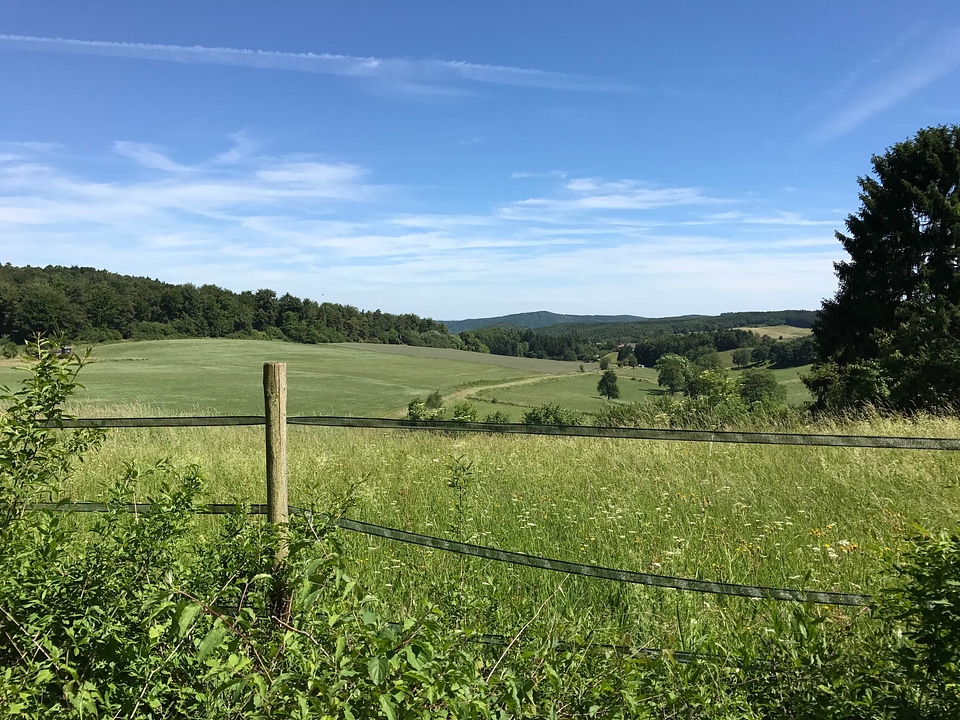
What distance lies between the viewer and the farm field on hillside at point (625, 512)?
334cm

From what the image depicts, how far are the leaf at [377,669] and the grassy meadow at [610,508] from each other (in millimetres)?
369

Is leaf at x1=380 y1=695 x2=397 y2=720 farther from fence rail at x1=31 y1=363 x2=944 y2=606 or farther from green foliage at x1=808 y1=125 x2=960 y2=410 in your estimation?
green foliage at x1=808 y1=125 x2=960 y2=410

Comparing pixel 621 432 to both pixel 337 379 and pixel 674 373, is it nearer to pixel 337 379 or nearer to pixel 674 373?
pixel 674 373

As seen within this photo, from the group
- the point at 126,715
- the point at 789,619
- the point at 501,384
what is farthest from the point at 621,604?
the point at 501,384

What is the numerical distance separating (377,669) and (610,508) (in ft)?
11.8

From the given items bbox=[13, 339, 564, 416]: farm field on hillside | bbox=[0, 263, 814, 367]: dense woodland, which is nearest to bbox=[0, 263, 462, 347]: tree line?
bbox=[0, 263, 814, 367]: dense woodland

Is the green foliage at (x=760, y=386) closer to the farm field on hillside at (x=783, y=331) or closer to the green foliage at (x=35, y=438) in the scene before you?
the green foliage at (x=35, y=438)

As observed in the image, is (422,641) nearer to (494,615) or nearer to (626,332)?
(494,615)

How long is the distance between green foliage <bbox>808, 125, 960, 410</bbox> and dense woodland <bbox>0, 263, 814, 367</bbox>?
77.0 feet

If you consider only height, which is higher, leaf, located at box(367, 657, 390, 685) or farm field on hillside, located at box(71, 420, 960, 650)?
leaf, located at box(367, 657, 390, 685)

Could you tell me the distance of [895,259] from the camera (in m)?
27.7

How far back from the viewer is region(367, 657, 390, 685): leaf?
5.36 feet

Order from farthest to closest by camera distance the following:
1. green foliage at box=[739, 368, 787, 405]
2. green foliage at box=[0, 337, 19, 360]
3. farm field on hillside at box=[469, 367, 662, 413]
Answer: farm field on hillside at box=[469, 367, 662, 413] < green foliage at box=[739, 368, 787, 405] < green foliage at box=[0, 337, 19, 360]

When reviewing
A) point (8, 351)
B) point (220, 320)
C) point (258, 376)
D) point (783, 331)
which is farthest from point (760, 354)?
point (8, 351)
